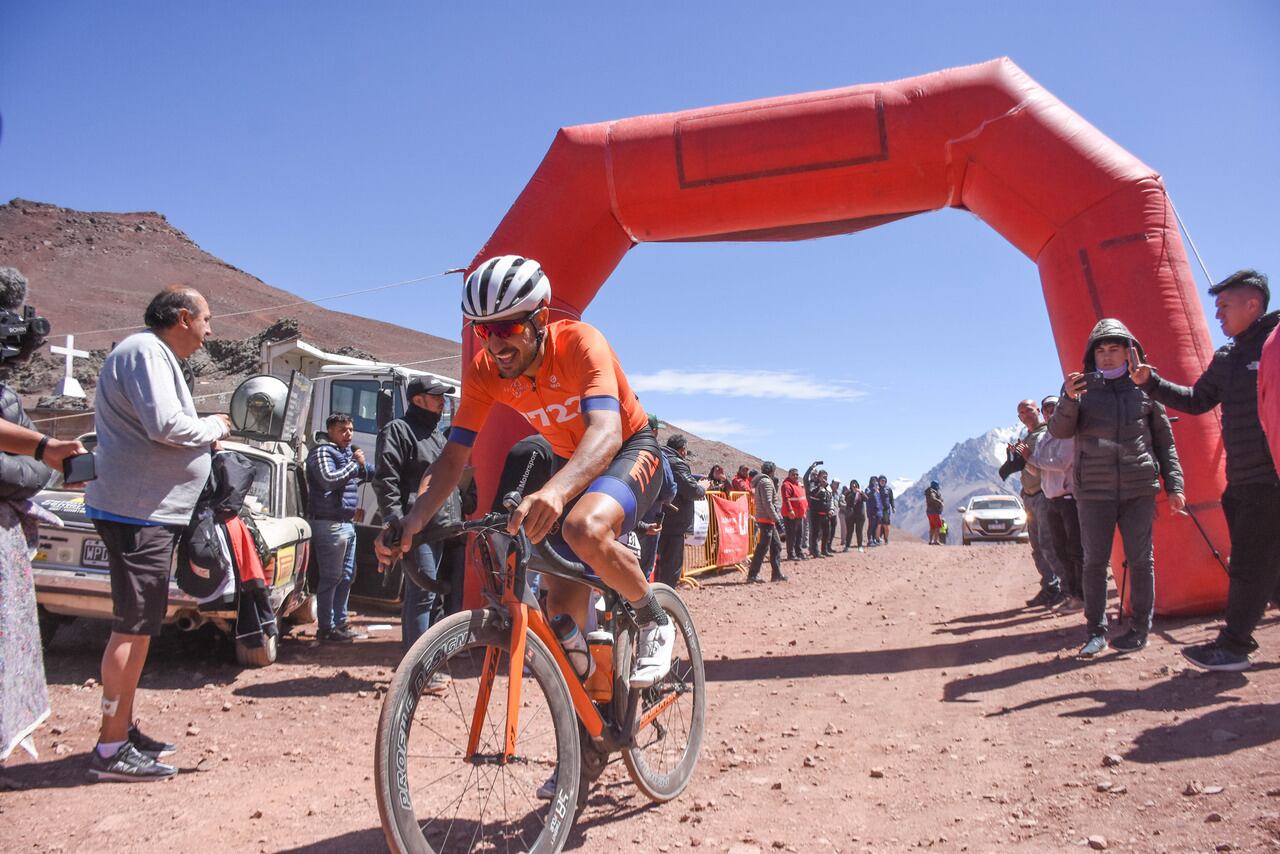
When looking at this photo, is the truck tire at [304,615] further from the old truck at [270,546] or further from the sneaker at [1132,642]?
the sneaker at [1132,642]

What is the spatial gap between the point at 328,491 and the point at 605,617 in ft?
14.5

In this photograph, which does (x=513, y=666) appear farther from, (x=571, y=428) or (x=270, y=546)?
(x=270, y=546)

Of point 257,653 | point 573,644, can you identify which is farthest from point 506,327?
point 257,653

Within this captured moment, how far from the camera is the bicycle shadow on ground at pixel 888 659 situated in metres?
6.76

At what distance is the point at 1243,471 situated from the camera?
5051mm

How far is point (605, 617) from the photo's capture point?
11.8ft

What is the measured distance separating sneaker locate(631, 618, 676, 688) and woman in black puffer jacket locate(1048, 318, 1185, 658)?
372cm

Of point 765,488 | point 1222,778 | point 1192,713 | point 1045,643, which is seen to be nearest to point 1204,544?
point 1045,643

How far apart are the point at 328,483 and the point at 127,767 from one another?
340 cm

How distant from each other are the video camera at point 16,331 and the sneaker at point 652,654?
275 centimetres

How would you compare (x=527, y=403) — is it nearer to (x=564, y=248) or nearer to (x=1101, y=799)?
(x=1101, y=799)

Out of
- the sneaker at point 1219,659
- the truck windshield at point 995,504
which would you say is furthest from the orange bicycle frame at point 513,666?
the truck windshield at point 995,504

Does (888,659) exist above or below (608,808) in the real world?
above

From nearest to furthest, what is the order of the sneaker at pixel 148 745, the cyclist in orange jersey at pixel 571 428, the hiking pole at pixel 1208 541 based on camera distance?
the cyclist in orange jersey at pixel 571 428, the sneaker at pixel 148 745, the hiking pole at pixel 1208 541
